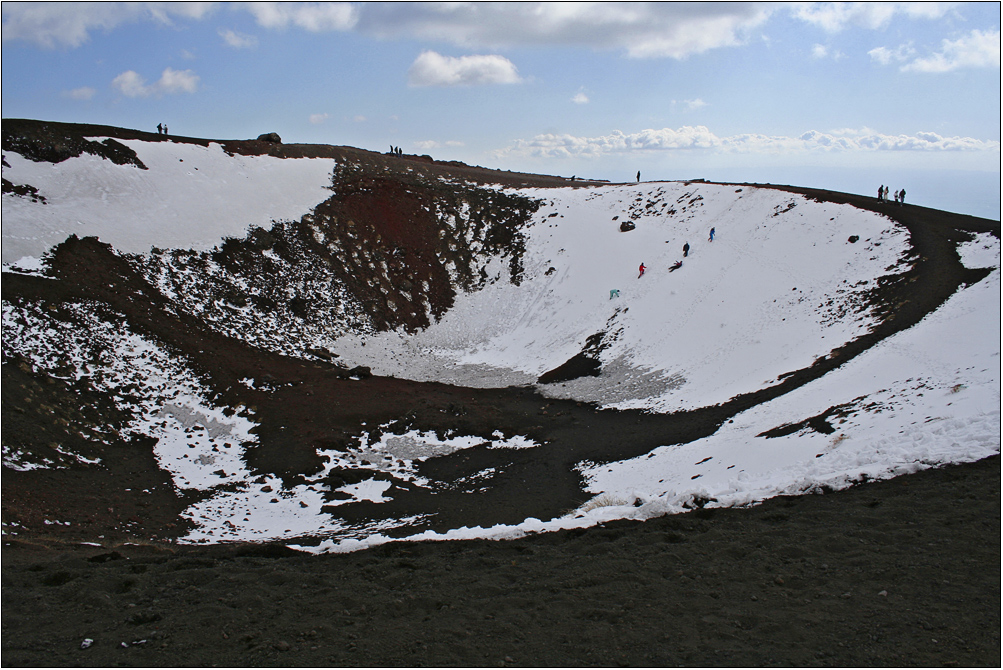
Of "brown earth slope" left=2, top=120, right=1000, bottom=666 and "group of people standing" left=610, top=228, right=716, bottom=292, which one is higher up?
"group of people standing" left=610, top=228, right=716, bottom=292

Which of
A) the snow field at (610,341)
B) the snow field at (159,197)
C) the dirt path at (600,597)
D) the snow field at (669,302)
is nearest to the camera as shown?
the dirt path at (600,597)

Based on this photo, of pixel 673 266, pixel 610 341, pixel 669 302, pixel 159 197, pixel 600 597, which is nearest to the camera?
pixel 600 597

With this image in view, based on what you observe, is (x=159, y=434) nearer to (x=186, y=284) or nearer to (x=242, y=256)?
(x=186, y=284)

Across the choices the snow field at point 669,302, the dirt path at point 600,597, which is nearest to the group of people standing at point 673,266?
the snow field at point 669,302

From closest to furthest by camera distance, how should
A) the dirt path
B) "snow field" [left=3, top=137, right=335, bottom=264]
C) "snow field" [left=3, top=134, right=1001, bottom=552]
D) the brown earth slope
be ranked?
the dirt path, the brown earth slope, "snow field" [left=3, top=134, right=1001, bottom=552], "snow field" [left=3, top=137, right=335, bottom=264]

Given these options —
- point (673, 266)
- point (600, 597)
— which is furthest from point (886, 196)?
point (600, 597)

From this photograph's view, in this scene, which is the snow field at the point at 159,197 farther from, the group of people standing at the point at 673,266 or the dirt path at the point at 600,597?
the dirt path at the point at 600,597

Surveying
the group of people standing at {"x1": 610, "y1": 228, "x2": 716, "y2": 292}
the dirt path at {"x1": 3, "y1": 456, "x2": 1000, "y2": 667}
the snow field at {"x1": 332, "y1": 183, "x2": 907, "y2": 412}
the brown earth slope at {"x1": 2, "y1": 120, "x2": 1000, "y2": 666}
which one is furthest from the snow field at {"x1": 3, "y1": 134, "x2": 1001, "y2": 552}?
the dirt path at {"x1": 3, "y1": 456, "x2": 1000, "y2": 667}

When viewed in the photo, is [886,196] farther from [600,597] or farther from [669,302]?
[600,597]

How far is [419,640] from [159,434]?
17.4 metres

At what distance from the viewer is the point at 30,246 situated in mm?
26953

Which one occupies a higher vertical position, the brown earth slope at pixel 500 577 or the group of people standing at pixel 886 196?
the group of people standing at pixel 886 196

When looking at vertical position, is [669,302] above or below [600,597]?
above

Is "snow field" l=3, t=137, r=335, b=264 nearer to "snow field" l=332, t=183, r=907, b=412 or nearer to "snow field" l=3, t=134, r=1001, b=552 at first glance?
"snow field" l=3, t=134, r=1001, b=552
